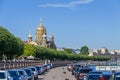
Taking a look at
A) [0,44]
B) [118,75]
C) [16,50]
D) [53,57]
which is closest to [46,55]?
[53,57]

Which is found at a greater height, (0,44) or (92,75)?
(0,44)

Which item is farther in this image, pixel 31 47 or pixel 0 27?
pixel 31 47

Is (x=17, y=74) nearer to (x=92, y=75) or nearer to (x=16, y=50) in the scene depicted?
(x=92, y=75)

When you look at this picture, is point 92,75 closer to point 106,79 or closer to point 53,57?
point 106,79

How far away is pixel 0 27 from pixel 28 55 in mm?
45926

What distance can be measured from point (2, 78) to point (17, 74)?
4.68 m

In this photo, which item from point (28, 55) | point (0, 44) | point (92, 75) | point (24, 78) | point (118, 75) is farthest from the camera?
point (28, 55)

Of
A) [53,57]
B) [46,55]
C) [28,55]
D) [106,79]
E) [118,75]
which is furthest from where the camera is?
[53,57]

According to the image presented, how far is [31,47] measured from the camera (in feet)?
447

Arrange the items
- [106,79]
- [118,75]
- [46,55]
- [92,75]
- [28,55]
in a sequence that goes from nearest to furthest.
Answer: [118,75]
[106,79]
[92,75]
[28,55]
[46,55]

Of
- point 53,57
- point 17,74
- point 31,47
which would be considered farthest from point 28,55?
point 17,74

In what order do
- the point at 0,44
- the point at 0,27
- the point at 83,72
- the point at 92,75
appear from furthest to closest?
1. the point at 0,27
2. the point at 0,44
3. the point at 83,72
4. the point at 92,75

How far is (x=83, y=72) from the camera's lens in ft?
137

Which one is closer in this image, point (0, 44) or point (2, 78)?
point (2, 78)
